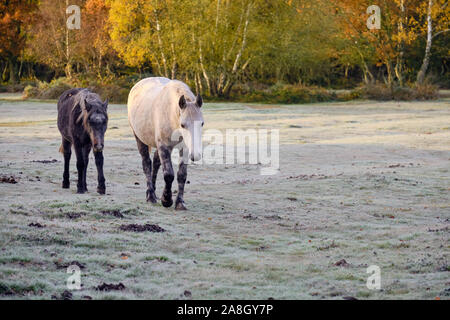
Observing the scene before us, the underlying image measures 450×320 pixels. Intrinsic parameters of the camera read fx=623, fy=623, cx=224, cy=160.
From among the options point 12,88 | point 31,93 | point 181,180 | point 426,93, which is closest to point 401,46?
point 426,93

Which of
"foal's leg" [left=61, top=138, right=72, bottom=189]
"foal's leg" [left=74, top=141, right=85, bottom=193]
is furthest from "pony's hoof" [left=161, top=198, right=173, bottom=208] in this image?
"foal's leg" [left=61, top=138, right=72, bottom=189]

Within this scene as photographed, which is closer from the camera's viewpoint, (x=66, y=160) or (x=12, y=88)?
(x=66, y=160)

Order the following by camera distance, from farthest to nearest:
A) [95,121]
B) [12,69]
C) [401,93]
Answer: [12,69]
[401,93]
[95,121]

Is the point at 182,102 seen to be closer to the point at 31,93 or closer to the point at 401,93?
the point at 401,93

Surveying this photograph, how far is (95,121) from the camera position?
431 inches

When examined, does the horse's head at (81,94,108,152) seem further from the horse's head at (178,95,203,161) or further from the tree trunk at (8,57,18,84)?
the tree trunk at (8,57,18,84)

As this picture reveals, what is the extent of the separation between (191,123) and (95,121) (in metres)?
2.36

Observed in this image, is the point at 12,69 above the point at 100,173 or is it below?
above

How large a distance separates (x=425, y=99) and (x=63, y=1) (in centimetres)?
2883

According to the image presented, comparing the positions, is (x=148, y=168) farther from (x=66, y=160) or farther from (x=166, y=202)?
(x=66, y=160)

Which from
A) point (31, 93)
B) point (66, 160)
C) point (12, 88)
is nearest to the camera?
point (66, 160)

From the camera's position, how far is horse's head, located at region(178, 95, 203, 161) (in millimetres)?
9258

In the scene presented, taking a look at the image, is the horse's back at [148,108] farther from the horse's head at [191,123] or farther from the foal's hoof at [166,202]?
the foal's hoof at [166,202]

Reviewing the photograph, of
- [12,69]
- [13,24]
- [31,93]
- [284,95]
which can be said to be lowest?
[284,95]
